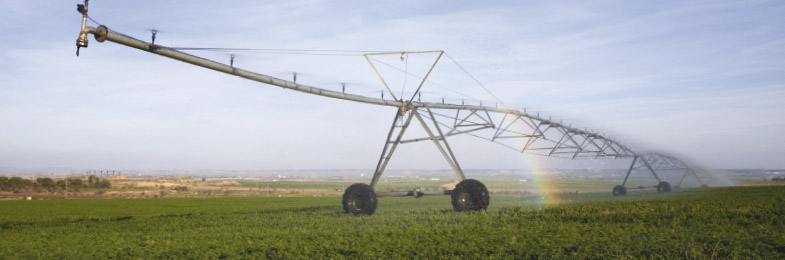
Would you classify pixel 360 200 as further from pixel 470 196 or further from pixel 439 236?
pixel 439 236

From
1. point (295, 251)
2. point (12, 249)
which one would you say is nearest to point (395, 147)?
point (295, 251)

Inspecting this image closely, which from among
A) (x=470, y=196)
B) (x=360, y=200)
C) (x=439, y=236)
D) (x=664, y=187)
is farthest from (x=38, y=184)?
(x=439, y=236)

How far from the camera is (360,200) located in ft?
71.4

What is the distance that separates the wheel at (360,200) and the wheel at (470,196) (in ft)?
11.4

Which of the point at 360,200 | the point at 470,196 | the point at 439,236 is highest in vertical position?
the point at 470,196

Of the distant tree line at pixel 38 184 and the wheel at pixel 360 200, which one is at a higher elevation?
the wheel at pixel 360 200

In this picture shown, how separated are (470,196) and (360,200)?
438cm

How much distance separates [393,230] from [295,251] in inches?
176

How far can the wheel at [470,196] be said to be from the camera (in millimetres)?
22500

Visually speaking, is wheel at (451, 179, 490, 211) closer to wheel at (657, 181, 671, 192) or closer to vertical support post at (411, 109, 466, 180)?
vertical support post at (411, 109, 466, 180)

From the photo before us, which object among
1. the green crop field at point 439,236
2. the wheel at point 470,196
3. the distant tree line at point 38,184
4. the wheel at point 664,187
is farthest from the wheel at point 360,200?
the distant tree line at point 38,184

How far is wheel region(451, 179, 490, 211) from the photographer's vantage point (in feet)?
73.8

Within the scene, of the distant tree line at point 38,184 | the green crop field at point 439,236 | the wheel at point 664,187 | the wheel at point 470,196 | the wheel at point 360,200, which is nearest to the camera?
the green crop field at point 439,236

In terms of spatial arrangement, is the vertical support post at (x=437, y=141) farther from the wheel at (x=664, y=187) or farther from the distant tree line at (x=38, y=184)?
the distant tree line at (x=38, y=184)
